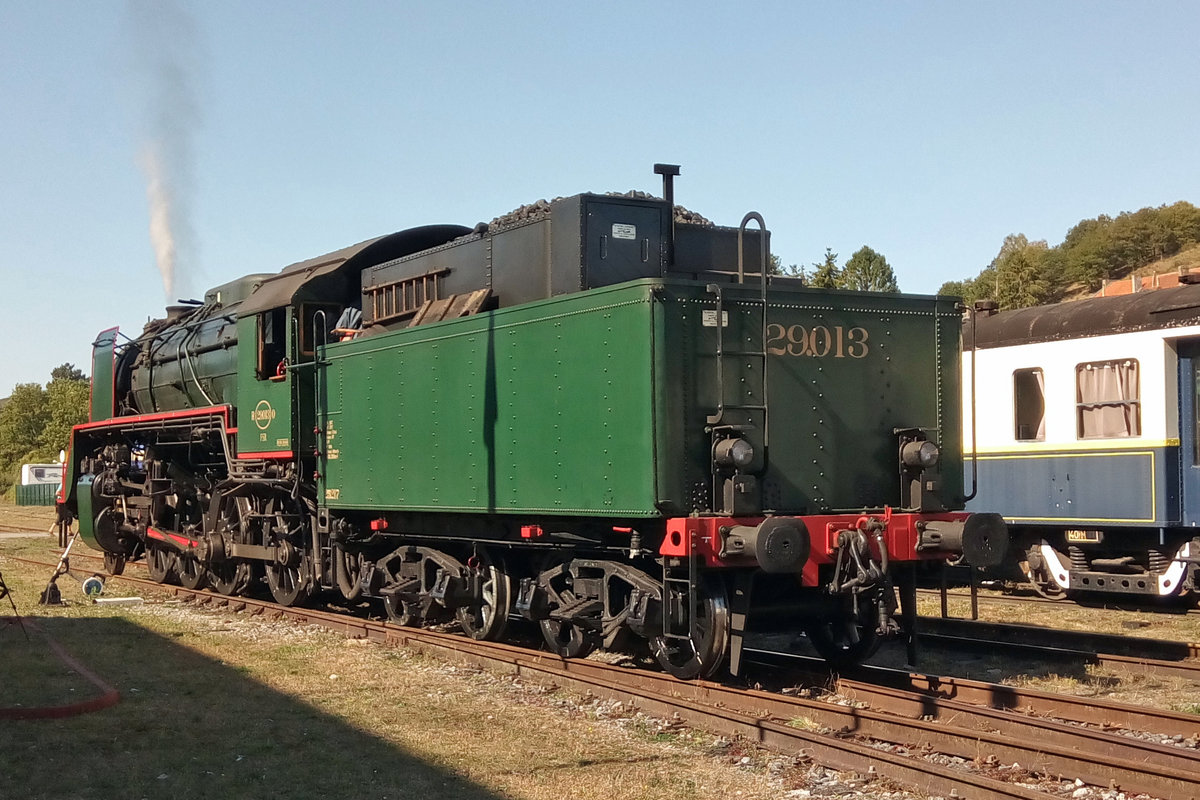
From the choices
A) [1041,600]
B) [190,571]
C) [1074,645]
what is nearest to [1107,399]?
[1041,600]

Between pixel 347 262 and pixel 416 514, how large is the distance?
335cm

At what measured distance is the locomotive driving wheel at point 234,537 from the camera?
1446 cm

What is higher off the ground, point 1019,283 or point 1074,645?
point 1019,283

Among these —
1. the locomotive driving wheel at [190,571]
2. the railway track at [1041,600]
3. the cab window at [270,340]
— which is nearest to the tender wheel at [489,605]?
the cab window at [270,340]

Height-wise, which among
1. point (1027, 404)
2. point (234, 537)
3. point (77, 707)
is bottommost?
point (77, 707)

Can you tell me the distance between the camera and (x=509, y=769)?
659 cm

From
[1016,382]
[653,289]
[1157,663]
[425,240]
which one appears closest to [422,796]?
[653,289]

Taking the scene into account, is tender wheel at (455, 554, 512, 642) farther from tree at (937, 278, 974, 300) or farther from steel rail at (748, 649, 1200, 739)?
tree at (937, 278, 974, 300)

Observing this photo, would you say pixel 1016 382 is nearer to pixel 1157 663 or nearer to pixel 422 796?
pixel 1157 663

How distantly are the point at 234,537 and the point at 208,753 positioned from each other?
7.92 meters

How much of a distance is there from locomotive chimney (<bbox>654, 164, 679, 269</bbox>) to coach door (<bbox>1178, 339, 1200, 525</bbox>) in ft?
22.4

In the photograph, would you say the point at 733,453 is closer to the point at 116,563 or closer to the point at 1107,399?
the point at 1107,399

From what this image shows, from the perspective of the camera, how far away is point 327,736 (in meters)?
7.51

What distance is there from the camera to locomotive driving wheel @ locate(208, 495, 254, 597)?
1446 centimetres
